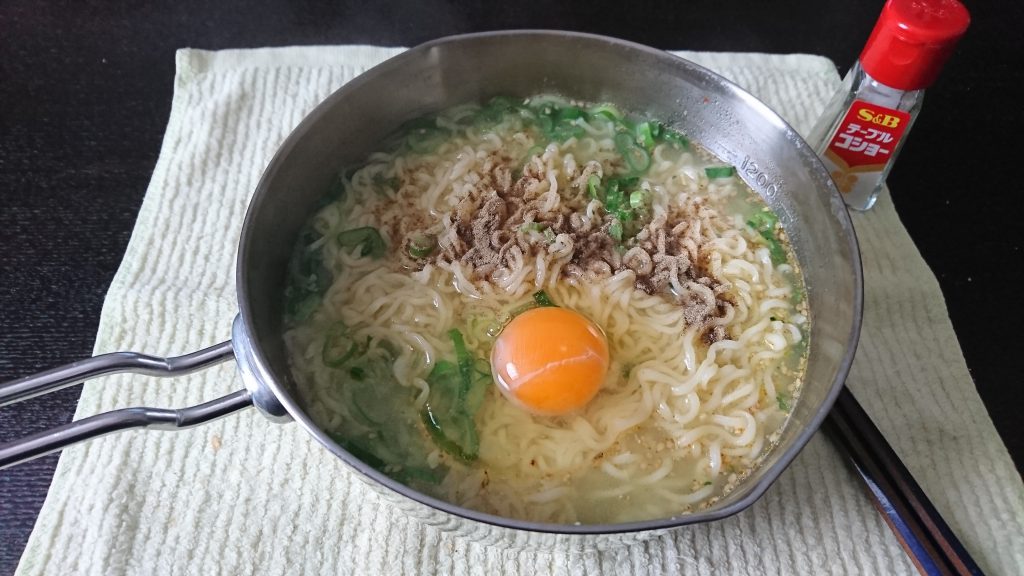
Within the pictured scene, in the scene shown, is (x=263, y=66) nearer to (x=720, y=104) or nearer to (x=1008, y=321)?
(x=720, y=104)

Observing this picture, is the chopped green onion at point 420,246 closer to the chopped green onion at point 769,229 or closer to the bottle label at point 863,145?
the chopped green onion at point 769,229

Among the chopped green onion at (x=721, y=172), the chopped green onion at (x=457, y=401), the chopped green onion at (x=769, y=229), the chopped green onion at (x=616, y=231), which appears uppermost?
the chopped green onion at (x=721, y=172)

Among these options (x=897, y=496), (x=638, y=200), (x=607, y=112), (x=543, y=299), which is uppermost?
(x=607, y=112)

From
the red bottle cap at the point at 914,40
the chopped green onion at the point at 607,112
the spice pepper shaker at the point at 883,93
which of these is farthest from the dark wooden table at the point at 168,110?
the chopped green onion at the point at 607,112

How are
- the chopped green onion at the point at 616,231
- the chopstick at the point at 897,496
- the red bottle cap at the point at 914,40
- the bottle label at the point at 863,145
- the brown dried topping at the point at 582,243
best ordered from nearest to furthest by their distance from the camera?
the chopstick at the point at 897,496 < the red bottle cap at the point at 914,40 < the brown dried topping at the point at 582,243 < the chopped green onion at the point at 616,231 < the bottle label at the point at 863,145

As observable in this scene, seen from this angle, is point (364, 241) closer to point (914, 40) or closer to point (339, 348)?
point (339, 348)

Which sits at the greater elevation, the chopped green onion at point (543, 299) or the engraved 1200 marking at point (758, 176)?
the engraved 1200 marking at point (758, 176)

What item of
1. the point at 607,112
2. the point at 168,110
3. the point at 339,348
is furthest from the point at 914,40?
the point at 168,110

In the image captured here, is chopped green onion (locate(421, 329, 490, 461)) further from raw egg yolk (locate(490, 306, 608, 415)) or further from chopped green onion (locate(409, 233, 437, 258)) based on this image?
chopped green onion (locate(409, 233, 437, 258))
